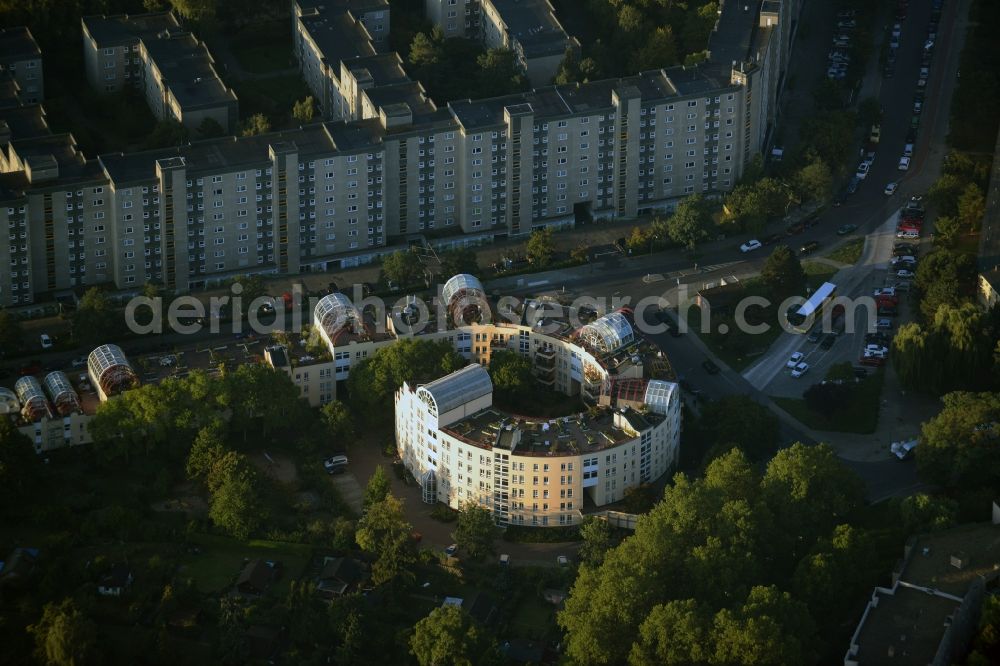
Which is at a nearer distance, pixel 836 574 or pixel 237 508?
pixel 836 574

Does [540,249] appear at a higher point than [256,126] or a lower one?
lower

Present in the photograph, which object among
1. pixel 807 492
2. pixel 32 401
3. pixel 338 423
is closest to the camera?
pixel 807 492

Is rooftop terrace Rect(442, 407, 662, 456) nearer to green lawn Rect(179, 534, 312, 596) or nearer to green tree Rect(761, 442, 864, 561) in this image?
green tree Rect(761, 442, 864, 561)

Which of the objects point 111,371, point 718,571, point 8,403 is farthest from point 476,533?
point 8,403

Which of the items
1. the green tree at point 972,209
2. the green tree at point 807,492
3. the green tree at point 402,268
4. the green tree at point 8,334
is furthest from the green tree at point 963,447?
the green tree at point 8,334

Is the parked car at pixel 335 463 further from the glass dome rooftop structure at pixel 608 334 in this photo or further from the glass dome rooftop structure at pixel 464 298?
the glass dome rooftop structure at pixel 608 334

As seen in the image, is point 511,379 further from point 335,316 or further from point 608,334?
point 335,316

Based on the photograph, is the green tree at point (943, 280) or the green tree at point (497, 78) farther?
the green tree at point (497, 78)

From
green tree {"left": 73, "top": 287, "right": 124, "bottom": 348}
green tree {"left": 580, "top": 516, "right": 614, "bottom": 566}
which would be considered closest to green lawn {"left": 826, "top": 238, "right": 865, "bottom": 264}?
green tree {"left": 580, "top": 516, "right": 614, "bottom": 566}
